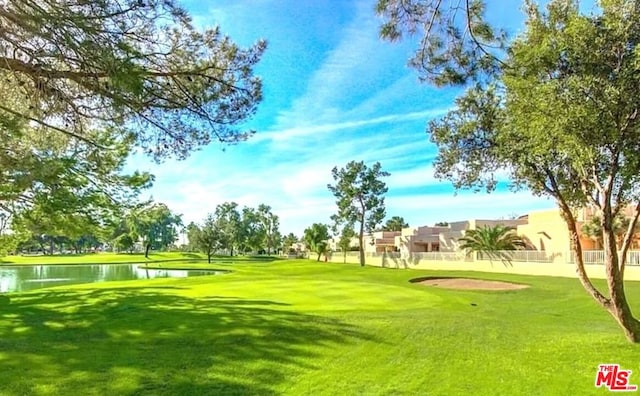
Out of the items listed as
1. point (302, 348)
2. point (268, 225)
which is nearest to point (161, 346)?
point (302, 348)

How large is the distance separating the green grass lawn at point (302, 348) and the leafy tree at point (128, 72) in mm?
3393

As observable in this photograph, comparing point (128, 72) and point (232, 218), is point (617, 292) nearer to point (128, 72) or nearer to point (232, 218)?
point (128, 72)

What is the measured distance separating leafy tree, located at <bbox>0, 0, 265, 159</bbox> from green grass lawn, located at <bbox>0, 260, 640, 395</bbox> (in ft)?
11.1

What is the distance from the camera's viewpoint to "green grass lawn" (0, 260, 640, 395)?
17.5 ft

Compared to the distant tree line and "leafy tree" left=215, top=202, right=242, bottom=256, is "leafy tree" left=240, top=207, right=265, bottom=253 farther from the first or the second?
"leafy tree" left=215, top=202, right=242, bottom=256

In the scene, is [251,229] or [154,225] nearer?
[154,225]

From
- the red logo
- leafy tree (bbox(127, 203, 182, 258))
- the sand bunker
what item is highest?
leafy tree (bbox(127, 203, 182, 258))

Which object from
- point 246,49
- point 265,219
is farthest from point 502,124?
point 265,219

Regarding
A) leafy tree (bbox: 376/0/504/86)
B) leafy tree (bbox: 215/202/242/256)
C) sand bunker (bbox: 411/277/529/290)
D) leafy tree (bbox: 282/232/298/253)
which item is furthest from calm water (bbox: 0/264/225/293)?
leafy tree (bbox: 282/232/298/253)

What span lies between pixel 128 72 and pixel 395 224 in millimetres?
75176

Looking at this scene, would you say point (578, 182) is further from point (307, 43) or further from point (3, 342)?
point (3, 342)

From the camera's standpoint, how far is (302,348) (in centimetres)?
675

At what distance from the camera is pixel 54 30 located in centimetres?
500

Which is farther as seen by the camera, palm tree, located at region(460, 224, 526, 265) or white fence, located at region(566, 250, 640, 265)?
palm tree, located at region(460, 224, 526, 265)
